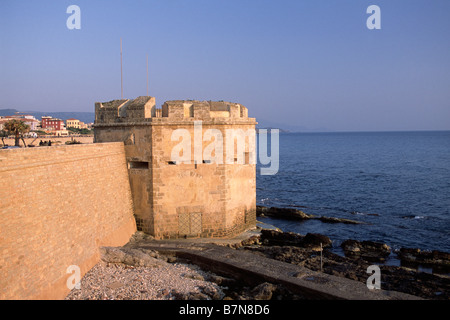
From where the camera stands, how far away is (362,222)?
25422 mm

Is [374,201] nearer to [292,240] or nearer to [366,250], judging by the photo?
[366,250]

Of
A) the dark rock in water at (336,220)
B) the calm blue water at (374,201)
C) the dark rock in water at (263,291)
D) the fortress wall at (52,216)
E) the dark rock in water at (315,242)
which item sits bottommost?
the calm blue water at (374,201)

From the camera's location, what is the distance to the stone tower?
601 inches

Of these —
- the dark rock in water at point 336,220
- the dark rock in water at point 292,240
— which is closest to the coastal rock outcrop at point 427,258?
the dark rock in water at point 292,240

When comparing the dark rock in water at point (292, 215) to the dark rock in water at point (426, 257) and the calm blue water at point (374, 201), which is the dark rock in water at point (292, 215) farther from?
the dark rock in water at point (426, 257)

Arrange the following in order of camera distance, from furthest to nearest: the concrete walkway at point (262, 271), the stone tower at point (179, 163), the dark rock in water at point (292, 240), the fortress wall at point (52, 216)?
the dark rock in water at point (292, 240)
the stone tower at point (179, 163)
the concrete walkway at point (262, 271)
the fortress wall at point (52, 216)

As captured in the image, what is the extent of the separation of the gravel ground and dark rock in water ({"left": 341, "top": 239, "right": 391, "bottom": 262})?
814 cm

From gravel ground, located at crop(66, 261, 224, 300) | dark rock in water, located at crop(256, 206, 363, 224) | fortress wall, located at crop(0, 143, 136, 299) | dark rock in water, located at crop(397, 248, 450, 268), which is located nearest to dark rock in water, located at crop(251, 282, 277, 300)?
gravel ground, located at crop(66, 261, 224, 300)

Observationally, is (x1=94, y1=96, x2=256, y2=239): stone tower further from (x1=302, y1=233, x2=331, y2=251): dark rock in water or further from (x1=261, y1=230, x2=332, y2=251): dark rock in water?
(x1=302, y1=233, x2=331, y2=251): dark rock in water

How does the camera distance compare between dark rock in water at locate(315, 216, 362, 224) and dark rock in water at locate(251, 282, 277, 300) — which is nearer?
dark rock in water at locate(251, 282, 277, 300)

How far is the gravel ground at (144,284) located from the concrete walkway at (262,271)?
71 cm

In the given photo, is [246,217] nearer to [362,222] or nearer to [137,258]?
[137,258]

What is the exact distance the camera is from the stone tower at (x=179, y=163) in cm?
1526

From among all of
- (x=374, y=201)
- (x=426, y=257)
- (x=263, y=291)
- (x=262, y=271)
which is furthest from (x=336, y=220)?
(x=263, y=291)
